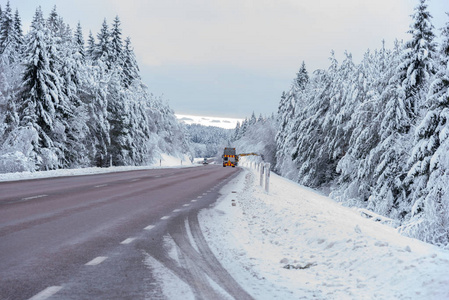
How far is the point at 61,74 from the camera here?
37.0 m

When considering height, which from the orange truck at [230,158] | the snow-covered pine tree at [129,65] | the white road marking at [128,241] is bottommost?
the orange truck at [230,158]

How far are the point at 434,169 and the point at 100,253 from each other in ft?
49.2


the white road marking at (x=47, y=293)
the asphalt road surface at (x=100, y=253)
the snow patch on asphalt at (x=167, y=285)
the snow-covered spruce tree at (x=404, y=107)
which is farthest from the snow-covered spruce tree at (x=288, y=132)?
the white road marking at (x=47, y=293)

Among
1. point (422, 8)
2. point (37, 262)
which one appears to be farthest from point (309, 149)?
point (37, 262)

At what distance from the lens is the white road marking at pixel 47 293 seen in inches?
161

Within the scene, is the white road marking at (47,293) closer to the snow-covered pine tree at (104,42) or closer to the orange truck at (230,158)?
the snow-covered pine tree at (104,42)

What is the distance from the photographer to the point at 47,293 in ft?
13.9

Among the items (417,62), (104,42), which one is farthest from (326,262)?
(104,42)

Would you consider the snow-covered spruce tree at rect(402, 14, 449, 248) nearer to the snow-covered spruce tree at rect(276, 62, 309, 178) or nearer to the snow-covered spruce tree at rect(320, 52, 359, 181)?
the snow-covered spruce tree at rect(320, 52, 359, 181)

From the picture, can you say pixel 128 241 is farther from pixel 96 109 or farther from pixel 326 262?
pixel 96 109

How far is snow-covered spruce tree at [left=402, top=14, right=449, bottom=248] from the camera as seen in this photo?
1514 cm

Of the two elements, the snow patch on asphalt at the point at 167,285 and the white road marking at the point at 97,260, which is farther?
the white road marking at the point at 97,260

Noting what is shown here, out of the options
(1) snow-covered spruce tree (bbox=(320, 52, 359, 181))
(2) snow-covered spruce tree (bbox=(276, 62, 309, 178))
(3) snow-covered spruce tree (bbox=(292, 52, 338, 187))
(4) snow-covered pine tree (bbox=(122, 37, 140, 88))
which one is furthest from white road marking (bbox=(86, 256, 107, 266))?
(4) snow-covered pine tree (bbox=(122, 37, 140, 88))

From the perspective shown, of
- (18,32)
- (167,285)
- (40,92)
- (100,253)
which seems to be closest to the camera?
(167,285)
